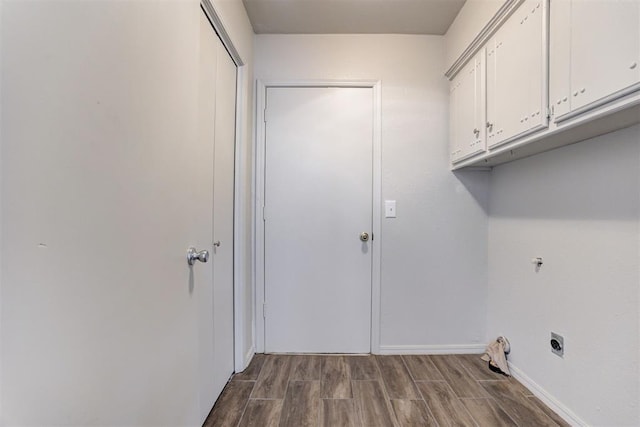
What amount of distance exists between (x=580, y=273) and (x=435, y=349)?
1.13m

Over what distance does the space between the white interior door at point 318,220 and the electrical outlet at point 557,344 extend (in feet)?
3.57

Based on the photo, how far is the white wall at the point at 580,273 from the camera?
119 centimetres

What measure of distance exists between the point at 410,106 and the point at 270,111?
107 centimetres

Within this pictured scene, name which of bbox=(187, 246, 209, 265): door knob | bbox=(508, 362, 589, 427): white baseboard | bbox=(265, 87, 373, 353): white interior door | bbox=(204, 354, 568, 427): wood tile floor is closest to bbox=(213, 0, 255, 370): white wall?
bbox=(265, 87, 373, 353): white interior door

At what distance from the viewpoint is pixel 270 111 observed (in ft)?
7.10

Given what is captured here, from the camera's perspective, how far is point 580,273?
140cm

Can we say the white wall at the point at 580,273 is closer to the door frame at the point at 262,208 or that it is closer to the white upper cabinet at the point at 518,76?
the white upper cabinet at the point at 518,76

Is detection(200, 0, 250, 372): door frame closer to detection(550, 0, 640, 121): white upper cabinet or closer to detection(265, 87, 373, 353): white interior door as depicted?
detection(265, 87, 373, 353): white interior door

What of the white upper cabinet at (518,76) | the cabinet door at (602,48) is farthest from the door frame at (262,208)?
the cabinet door at (602,48)

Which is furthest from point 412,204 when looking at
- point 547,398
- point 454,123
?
point 547,398

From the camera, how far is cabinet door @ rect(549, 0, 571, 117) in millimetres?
1111

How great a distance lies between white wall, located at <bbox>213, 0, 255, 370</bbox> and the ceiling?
0.15 m

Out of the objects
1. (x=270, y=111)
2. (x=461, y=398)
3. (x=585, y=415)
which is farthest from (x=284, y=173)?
(x=585, y=415)

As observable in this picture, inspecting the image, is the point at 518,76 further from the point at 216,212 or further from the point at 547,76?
the point at 216,212
